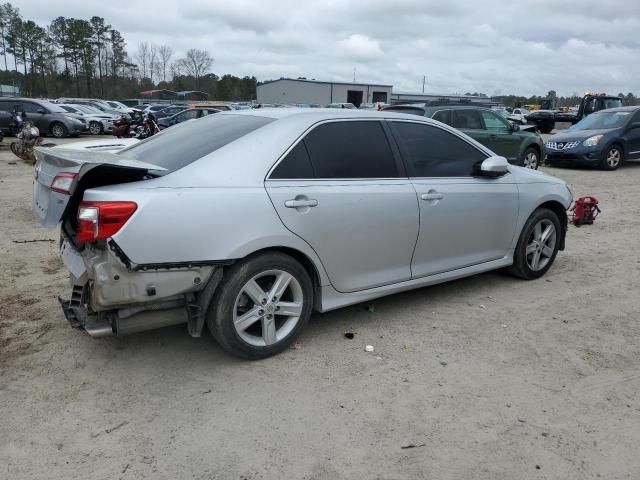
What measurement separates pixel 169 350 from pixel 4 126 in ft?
69.5

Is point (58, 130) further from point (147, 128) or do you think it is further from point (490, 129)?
point (490, 129)

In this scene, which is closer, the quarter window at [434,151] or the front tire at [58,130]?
the quarter window at [434,151]

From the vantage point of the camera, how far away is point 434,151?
421 cm

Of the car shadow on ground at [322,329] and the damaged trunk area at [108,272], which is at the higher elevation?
the damaged trunk area at [108,272]

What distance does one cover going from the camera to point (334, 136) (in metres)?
3.70

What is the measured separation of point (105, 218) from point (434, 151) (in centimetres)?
257

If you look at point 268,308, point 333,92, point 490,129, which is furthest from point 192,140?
point 333,92

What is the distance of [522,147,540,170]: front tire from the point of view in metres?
12.4

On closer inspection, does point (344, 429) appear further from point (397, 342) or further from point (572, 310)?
point (572, 310)

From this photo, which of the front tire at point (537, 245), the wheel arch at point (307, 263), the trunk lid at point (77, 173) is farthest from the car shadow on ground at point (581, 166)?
the trunk lid at point (77, 173)

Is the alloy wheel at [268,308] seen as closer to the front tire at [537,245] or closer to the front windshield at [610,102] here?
the front tire at [537,245]

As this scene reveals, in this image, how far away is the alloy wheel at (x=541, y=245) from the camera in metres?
4.96

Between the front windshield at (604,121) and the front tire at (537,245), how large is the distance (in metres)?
10.4

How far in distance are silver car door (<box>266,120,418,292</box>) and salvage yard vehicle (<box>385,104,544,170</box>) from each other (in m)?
7.18
